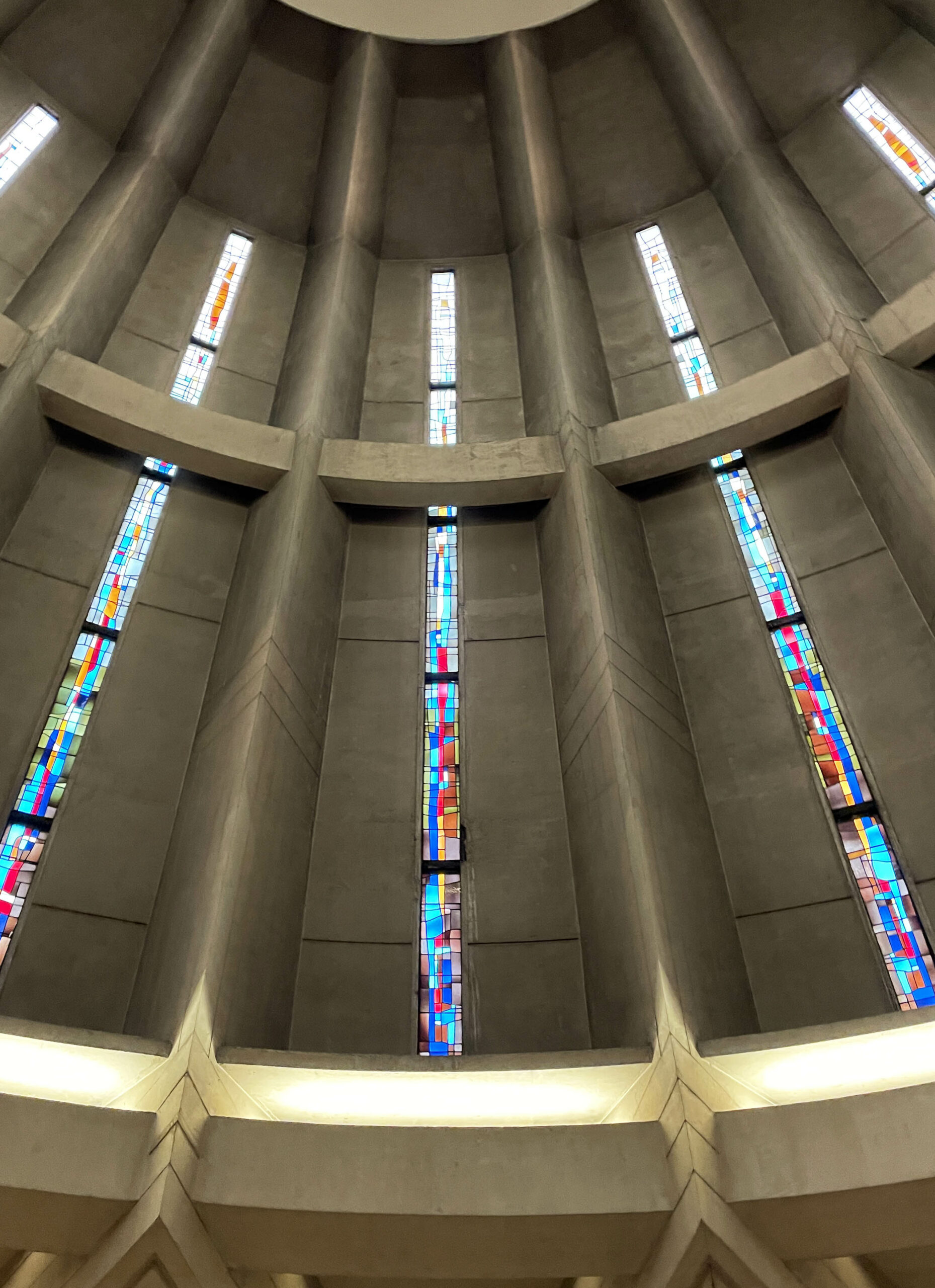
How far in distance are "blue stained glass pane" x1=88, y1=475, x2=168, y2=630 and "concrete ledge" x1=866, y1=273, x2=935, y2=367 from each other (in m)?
8.19

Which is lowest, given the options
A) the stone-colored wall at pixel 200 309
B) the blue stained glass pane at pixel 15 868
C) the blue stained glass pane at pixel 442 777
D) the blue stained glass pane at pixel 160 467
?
the blue stained glass pane at pixel 15 868

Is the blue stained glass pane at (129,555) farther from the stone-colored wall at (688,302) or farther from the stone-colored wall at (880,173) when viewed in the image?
the stone-colored wall at (880,173)

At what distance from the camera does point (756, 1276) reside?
211 inches

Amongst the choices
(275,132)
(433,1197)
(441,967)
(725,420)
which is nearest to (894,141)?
(725,420)

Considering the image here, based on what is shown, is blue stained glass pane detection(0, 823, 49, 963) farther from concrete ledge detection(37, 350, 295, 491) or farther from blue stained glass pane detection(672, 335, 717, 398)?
blue stained glass pane detection(672, 335, 717, 398)

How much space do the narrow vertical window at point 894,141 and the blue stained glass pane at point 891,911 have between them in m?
7.80

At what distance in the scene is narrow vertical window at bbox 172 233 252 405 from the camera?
11602mm

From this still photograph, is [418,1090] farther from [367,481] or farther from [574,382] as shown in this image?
[574,382]

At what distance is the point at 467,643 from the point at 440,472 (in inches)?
82.3

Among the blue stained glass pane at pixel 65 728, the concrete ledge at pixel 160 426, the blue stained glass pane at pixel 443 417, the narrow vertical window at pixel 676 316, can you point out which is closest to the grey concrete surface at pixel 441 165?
the narrow vertical window at pixel 676 316

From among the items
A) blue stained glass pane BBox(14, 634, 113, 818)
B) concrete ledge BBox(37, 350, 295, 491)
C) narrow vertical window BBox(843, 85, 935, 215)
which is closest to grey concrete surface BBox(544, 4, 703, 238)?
narrow vertical window BBox(843, 85, 935, 215)

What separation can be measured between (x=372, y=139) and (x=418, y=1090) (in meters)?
12.4

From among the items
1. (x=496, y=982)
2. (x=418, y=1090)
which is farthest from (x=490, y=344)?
(x=418, y=1090)

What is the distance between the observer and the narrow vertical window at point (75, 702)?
769cm
